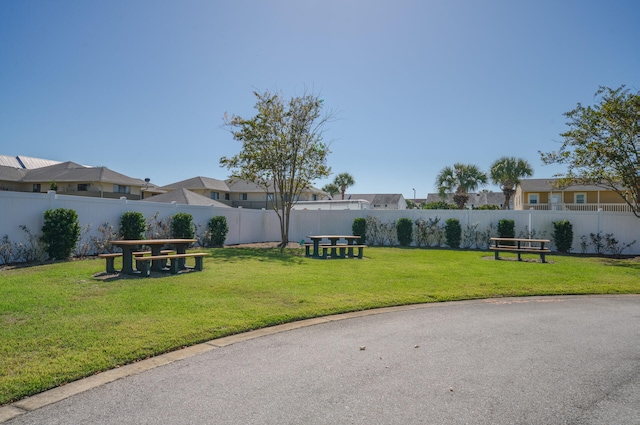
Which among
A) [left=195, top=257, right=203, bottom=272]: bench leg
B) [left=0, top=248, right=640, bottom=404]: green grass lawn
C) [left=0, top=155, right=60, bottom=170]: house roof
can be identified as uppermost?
[left=0, top=155, right=60, bottom=170]: house roof

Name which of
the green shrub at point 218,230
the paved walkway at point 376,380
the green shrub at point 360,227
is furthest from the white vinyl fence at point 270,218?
the paved walkway at point 376,380

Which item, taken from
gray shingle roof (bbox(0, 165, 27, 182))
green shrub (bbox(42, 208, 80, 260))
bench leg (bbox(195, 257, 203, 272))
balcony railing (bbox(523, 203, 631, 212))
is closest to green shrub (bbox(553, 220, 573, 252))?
balcony railing (bbox(523, 203, 631, 212))

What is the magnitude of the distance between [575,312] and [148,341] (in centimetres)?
705

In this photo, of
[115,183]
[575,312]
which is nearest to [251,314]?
[575,312]

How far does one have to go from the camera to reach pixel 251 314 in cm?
666

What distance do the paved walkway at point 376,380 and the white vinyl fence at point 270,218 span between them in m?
10.2

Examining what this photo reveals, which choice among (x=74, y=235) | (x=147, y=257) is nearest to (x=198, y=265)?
(x=147, y=257)

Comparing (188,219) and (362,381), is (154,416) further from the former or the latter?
(188,219)

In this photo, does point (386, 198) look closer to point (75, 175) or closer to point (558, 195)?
point (558, 195)

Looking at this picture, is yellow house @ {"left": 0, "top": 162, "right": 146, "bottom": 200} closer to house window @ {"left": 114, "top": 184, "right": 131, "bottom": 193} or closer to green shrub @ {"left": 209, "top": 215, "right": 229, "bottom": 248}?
house window @ {"left": 114, "top": 184, "right": 131, "bottom": 193}

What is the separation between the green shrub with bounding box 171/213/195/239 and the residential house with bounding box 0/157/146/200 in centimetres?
2207

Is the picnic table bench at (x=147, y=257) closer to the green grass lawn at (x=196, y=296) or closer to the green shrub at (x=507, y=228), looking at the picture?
the green grass lawn at (x=196, y=296)

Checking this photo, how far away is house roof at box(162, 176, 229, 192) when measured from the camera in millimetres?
43312

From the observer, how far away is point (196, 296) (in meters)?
7.90
